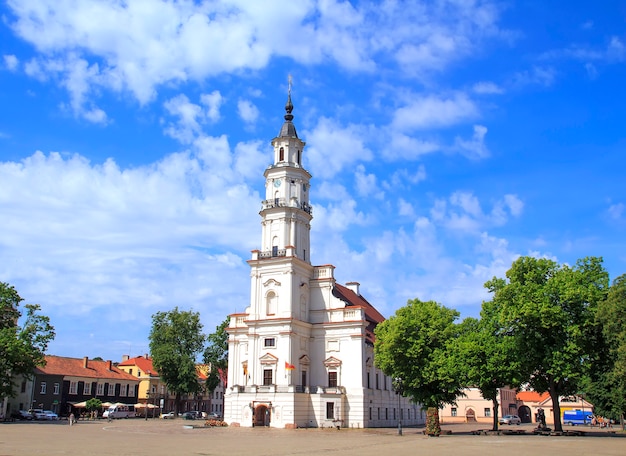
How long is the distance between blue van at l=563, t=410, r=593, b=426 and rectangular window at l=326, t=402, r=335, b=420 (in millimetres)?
41191

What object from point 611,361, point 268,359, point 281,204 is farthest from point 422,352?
point 281,204

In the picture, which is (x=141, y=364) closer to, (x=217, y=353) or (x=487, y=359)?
(x=217, y=353)

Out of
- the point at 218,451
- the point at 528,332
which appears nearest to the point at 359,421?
the point at 528,332

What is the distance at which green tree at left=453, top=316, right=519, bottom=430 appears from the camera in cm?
4478

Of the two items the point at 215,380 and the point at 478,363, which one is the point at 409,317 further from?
the point at 215,380

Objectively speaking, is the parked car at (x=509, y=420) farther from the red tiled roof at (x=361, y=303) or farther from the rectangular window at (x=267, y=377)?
the rectangular window at (x=267, y=377)

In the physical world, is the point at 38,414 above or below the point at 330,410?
below

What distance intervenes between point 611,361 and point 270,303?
109ft

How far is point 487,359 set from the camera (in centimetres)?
4572

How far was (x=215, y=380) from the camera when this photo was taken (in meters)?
78.1

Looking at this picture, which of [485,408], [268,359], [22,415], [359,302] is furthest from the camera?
[485,408]

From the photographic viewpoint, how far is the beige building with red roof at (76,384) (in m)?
79.4

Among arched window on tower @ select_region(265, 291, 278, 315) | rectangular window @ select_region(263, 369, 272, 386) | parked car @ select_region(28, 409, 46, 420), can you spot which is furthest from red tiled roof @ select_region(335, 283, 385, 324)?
parked car @ select_region(28, 409, 46, 420)

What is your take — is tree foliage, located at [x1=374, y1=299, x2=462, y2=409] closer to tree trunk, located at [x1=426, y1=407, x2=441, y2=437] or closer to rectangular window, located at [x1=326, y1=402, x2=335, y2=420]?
tree trunk, located at [x1=426, y1=407, x2=441, y2=437]
